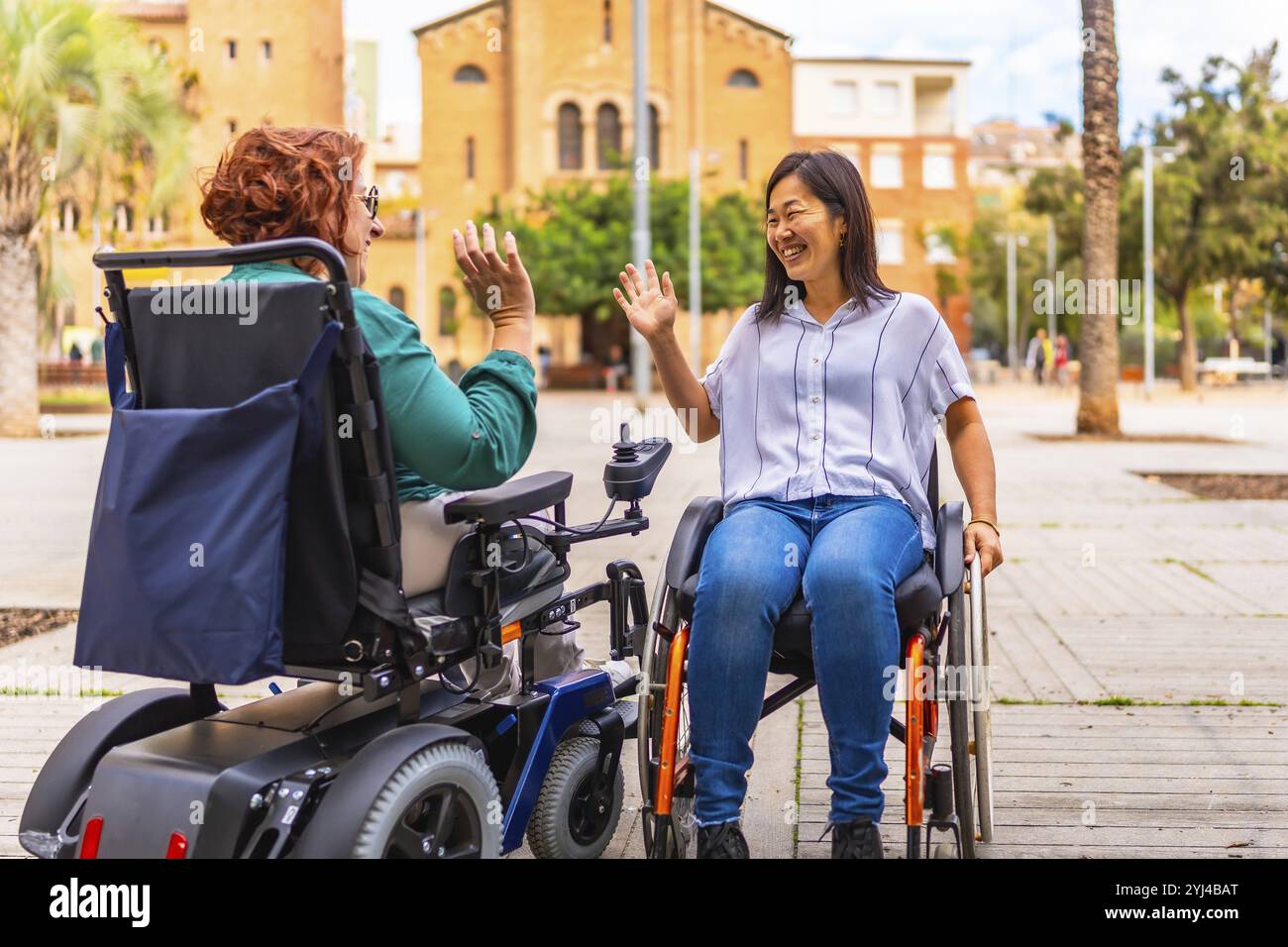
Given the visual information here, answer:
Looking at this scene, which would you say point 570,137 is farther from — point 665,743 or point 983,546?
point 665,743

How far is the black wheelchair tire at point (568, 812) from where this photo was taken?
3.42 metres

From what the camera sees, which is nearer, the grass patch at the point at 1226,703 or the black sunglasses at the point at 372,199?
the black sunglasses at the point at 372,199

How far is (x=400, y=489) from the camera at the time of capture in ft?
10.00

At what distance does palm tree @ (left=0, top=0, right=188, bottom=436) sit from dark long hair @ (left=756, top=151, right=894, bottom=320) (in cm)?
1890

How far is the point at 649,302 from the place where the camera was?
361 cm

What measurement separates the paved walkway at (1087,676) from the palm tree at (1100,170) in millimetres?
A: 4848

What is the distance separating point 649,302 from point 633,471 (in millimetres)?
413

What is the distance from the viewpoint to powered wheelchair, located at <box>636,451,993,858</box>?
10.6 feet

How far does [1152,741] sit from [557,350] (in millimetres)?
55502

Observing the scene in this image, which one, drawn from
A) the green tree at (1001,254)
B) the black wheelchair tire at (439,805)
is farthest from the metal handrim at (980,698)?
the green tree at (1001,254)

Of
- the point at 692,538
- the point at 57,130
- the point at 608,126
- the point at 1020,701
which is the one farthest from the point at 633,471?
the point at 608,126

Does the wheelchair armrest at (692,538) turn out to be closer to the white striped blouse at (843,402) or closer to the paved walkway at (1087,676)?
the white striped blouse at (843,402)

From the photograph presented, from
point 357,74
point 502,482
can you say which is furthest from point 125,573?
point 357,74
